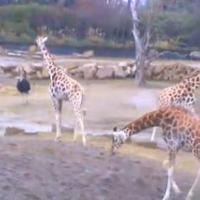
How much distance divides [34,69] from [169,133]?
49.1ft

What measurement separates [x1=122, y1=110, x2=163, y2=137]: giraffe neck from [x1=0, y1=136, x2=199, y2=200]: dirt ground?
0.49 m

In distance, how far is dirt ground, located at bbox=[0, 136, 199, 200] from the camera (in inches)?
271

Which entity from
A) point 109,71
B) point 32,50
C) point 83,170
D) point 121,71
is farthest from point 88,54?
point 83,170

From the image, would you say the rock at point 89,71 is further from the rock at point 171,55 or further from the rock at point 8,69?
the rock at point 171,55

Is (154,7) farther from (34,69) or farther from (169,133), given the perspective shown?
(169,133)

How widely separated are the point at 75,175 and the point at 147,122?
2.95ft

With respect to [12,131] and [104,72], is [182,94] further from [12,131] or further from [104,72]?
[104,72]

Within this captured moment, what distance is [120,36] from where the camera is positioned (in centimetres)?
3462

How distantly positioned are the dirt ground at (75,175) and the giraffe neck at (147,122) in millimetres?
487

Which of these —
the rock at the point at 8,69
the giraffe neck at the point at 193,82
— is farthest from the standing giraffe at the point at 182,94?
the rock at the point at 8,69

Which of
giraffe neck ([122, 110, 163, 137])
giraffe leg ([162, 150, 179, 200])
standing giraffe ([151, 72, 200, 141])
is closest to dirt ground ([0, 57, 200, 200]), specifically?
giraffe leg ([162, 150, 179, 200])

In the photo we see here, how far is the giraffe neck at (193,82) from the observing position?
11.4 m

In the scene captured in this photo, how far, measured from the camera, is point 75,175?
750 cm

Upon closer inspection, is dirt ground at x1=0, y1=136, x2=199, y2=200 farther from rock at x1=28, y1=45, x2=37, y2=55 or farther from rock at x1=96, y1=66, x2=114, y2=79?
rock at x1=28, y1=45, x2=37, y2=55
